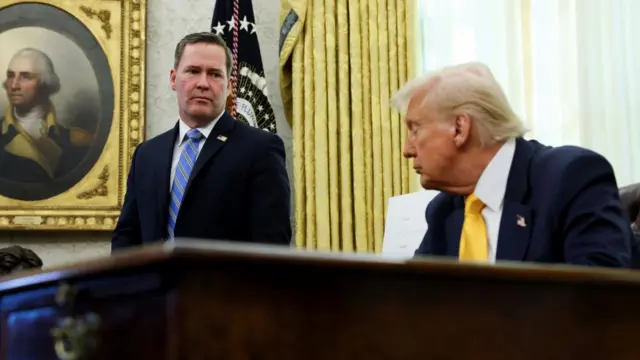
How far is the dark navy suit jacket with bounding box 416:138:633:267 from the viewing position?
1.97 m

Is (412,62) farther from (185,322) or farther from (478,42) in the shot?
(185,322)

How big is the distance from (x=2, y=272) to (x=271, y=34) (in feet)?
7.33

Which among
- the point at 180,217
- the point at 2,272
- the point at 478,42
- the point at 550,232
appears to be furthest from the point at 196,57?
the point at 478,42

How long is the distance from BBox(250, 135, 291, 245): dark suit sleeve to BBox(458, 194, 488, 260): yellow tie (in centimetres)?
78

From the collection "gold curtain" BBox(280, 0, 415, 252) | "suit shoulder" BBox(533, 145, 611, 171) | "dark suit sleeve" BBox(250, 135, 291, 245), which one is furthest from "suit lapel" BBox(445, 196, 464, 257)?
"gold curtain" BBox(280, 0, 415, 252)

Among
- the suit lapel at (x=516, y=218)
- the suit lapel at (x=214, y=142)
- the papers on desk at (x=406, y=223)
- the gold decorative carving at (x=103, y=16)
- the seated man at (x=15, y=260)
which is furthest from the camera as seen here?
the gold decorative carving at (x=103, y=16)

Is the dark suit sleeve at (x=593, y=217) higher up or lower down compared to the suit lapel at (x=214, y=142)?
lower down

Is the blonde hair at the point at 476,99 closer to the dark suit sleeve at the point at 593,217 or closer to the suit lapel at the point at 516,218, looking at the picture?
the suit lapel at the point at 516,218

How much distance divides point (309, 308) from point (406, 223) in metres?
2.99

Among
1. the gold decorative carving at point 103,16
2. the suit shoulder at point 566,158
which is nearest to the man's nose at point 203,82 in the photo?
the suit shoulder at point 566,158

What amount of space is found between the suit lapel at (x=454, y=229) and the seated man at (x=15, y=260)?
1.88m

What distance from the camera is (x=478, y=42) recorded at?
4.93m

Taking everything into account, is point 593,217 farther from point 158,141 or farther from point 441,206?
point 158,141

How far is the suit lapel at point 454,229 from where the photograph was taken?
2.33 m
